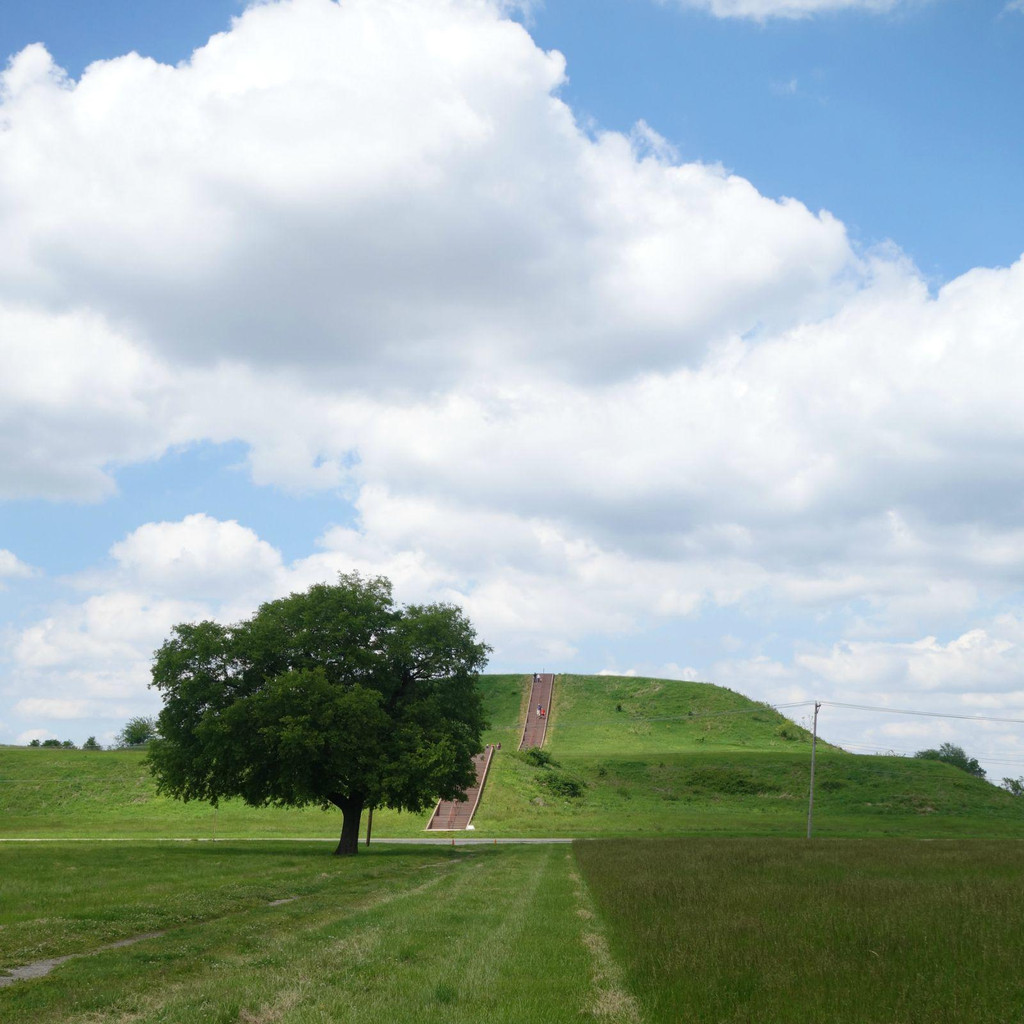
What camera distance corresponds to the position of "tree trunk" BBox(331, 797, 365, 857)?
141ft

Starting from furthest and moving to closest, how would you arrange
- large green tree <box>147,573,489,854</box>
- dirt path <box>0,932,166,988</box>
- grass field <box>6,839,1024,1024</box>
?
large green tree <box>147,573,489,854</box> → dirt path <box>0,932,166,988</box> → grass field <box>6,839,1024,1024</box>

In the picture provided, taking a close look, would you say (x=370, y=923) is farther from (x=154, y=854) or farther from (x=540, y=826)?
(x=540, y=826)

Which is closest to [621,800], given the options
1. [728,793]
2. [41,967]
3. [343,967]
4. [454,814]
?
[728,793]

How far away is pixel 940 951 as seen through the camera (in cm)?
1358

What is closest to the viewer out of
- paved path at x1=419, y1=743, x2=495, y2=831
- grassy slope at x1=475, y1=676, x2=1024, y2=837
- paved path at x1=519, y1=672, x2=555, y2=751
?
Answer: paved path at x1=419, y1=743, x2=495, y2=831

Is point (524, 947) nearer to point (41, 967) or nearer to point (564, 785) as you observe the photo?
point (41, 967)

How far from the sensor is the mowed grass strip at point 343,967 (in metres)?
10.2

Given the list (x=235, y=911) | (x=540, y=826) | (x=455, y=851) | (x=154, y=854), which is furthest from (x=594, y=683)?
(x=235, y=911)

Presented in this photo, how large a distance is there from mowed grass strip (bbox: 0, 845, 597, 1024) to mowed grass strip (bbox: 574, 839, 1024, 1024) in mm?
1341

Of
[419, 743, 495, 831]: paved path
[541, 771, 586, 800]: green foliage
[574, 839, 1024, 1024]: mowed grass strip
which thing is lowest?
[419, 743, 495, 831]: paved path

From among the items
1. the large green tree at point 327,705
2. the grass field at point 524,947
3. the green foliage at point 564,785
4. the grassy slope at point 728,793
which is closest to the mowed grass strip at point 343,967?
the grass field at point 524,947

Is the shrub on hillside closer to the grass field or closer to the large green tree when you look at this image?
the large green tree

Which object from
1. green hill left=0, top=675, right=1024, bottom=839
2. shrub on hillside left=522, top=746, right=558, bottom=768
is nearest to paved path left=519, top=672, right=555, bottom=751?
green hill left=0, top=675, right=1024, bottom=839

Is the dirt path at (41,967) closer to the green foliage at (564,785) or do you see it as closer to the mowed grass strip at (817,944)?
the mowed grass strip at (817,944)
